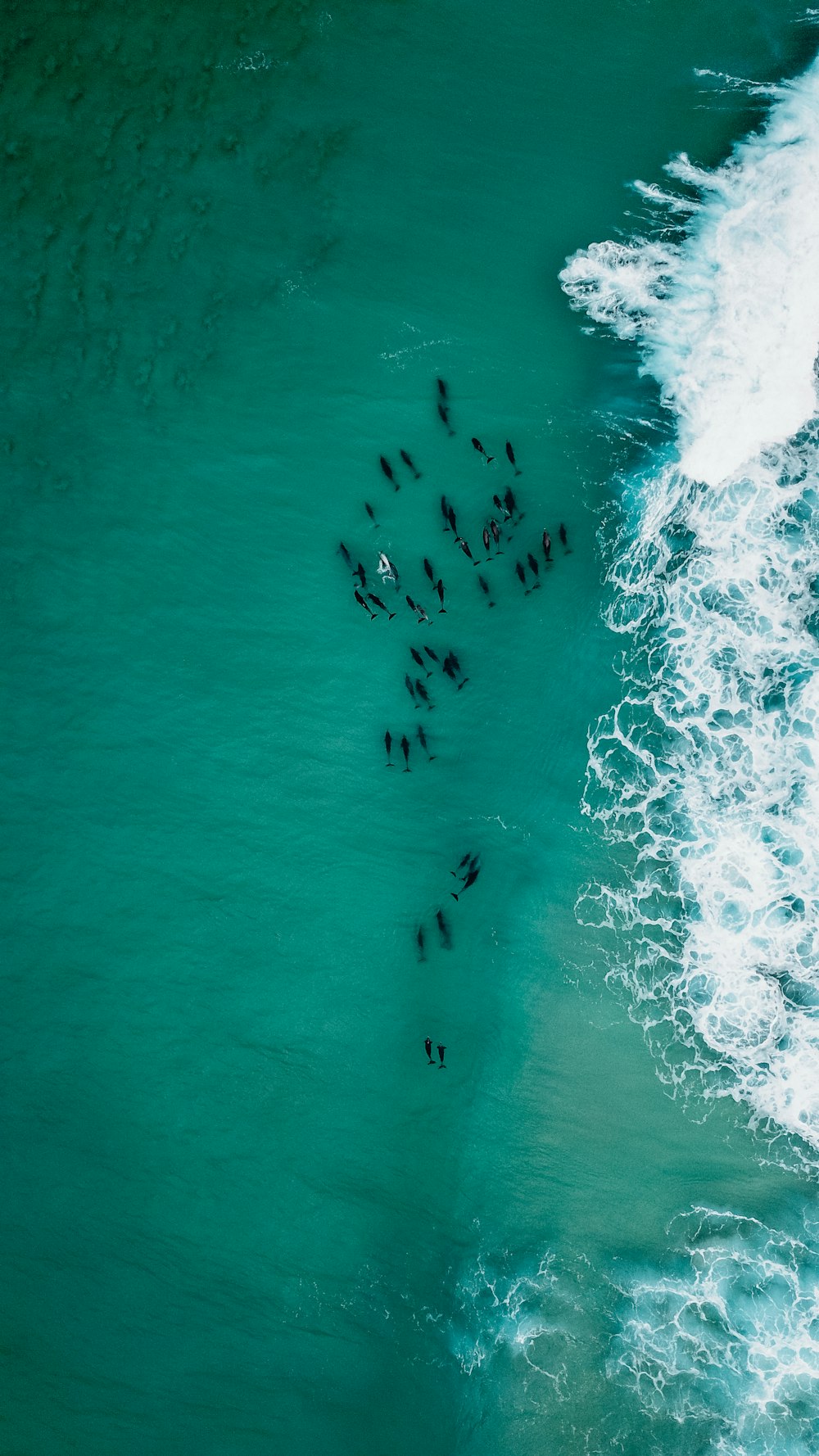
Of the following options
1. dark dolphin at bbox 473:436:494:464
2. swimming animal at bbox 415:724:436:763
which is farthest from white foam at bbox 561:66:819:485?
swimming animal at bbox 415:724:436:763

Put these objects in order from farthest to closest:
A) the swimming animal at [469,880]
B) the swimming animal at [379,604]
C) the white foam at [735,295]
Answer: the swimming animal at [469,880] → the swimming animal at [379,604] → the white foam at [735,295]

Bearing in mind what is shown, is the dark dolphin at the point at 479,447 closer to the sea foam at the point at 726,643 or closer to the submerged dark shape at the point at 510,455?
the submerged dark shape at the point at 510,455

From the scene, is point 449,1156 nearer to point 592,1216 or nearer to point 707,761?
point 592,1216

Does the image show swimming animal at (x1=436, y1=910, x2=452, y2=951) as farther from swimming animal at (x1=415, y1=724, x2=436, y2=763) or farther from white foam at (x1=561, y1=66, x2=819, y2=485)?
white foam at (x1=561, y1=66, x2=819, y2=485)

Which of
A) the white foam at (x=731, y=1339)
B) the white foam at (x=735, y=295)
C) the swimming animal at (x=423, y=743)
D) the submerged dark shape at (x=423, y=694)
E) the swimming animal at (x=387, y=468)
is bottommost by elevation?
the white foam at (x=731, y=1339)

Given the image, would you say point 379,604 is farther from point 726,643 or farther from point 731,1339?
point 731,1339

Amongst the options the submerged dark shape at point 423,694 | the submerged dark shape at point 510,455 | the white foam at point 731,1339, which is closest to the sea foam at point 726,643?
the white foam at point 731,1339
